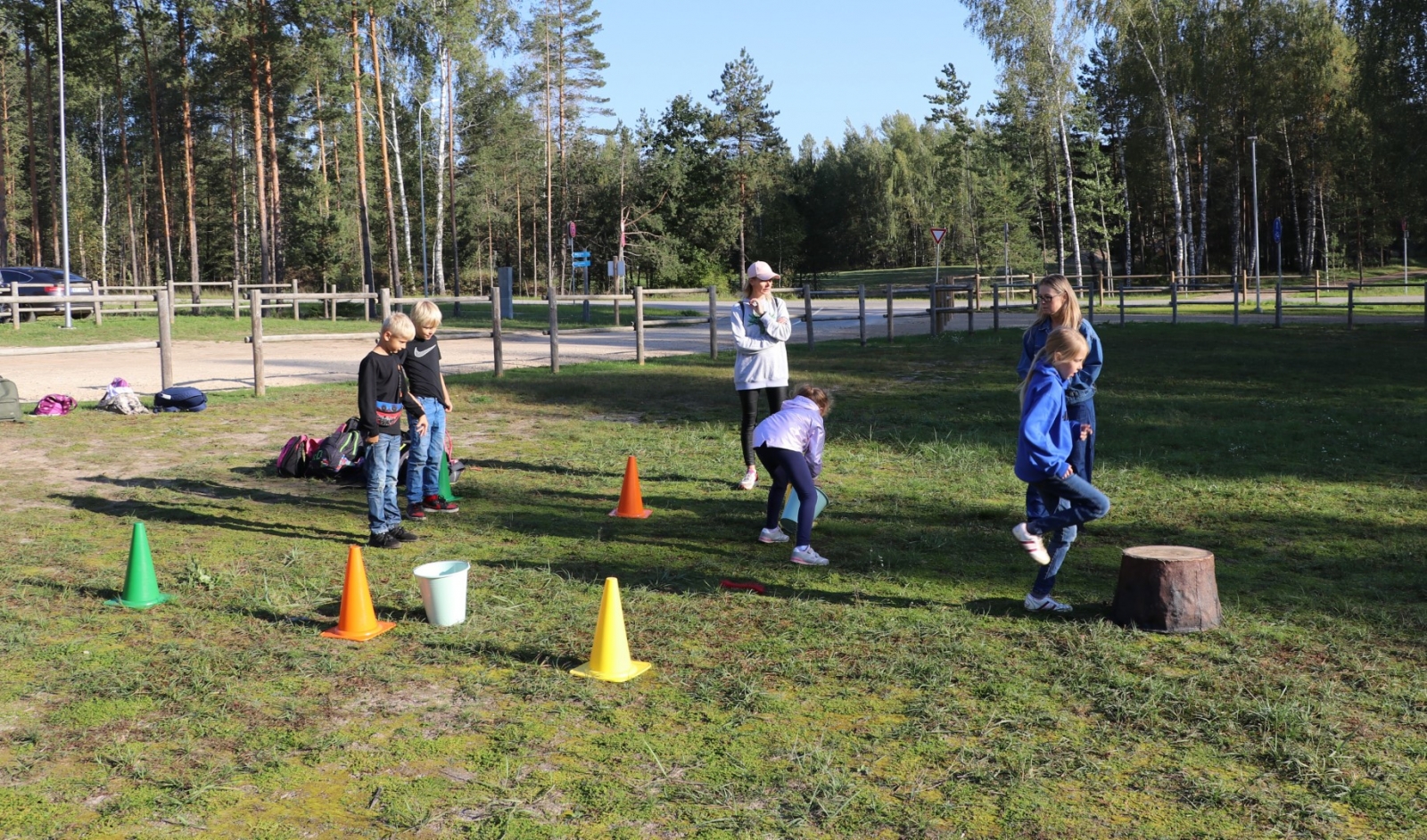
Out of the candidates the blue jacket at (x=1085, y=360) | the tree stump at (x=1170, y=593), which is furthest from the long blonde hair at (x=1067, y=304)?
the tree stump at (x=1170, y=593)

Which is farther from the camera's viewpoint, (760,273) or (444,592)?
(760,273)

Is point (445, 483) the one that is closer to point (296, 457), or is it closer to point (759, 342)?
point (296, 457)

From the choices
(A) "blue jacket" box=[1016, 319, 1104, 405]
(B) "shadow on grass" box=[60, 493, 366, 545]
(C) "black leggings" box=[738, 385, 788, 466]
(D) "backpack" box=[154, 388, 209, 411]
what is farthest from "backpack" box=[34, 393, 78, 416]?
(A) "blue jacket" box=[1016, 319, 1104, 405]

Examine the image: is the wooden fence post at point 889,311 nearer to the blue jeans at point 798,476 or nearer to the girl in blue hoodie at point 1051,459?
the blue jeans at point 798,476

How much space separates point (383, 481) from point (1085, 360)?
402cm

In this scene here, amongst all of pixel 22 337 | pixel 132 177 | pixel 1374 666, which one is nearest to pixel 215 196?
pixel 132 177

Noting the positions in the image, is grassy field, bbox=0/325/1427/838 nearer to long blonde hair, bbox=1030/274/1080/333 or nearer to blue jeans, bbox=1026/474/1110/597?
blue jeans, bbox=1026/474/1110/597

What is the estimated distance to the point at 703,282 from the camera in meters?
58.3

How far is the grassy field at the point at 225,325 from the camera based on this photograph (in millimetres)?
22984

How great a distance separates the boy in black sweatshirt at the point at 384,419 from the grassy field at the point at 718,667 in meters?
0.27

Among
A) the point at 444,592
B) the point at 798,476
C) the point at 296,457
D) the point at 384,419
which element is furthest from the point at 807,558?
the point at 296,457

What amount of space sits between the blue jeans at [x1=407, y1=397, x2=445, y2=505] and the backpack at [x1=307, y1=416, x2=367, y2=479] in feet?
4.48

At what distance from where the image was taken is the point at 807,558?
616 cm

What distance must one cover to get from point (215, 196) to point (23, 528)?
6893cm
